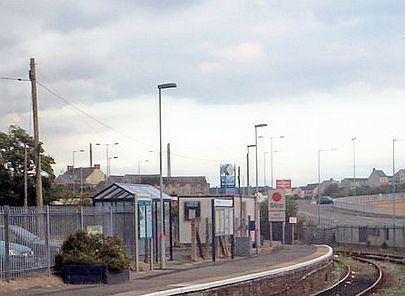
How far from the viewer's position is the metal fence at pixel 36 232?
25.5m

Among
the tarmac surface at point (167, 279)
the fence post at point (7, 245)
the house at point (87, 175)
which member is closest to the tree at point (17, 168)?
the tarmac surface at point (167, 279)

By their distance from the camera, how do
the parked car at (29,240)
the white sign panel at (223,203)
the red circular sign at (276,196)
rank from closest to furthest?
the parked car at (29,240)
the white sign panel at (223,203)
the red circular sign at (276,196)

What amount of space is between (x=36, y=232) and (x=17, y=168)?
41.6 m

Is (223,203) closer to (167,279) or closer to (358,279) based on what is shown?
(358,279)

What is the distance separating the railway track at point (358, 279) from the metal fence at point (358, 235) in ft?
59.3

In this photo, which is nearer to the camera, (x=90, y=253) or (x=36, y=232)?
(x=36, y=232)

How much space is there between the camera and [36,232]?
27172mm

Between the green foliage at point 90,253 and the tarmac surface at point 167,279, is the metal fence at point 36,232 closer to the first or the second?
the green foliage at point 90,253

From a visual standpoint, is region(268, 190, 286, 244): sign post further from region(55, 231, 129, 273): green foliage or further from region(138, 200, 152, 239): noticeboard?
region(55, 231, 129, 273): green foliage

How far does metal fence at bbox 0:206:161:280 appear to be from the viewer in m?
25.5

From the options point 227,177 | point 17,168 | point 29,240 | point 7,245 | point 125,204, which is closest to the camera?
point 7,245

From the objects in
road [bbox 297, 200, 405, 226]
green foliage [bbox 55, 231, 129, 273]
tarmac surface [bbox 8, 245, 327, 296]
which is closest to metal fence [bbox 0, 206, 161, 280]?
green foliage [bbox 55, 231, 129, 273]

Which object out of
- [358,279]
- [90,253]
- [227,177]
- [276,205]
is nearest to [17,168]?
[276,205]

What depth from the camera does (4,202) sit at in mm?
64938
